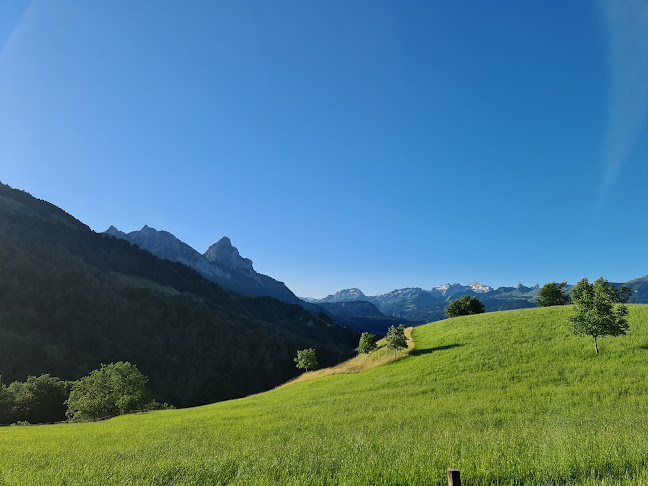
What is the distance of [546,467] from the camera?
877 cm

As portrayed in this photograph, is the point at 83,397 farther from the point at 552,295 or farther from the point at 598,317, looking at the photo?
the point at 552,295

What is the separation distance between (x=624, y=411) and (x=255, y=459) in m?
21.5

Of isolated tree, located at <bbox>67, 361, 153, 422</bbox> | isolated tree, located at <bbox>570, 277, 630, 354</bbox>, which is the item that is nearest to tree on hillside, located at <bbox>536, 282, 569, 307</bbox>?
isolated tree, located at <bbox>570, 277, 630, 354</bbox>

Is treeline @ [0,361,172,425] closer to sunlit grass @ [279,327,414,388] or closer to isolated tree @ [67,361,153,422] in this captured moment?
isolated tree @ [67,361,153,422]

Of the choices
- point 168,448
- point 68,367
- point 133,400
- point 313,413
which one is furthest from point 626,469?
point 68,367

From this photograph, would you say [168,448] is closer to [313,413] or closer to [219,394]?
[313,413]

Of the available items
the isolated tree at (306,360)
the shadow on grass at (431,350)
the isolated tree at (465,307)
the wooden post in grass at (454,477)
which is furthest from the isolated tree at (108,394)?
the isolated tree at (465,307)

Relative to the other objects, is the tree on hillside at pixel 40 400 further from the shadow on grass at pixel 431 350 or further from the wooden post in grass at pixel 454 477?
the wooden post in grass at pixel 454 477

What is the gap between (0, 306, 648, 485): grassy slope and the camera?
9.20m

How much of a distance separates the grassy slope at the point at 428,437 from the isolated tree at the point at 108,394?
54.4 m

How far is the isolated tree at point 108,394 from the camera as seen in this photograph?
68.1 metres

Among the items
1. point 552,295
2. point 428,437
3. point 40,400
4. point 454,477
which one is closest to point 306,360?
point 428,437

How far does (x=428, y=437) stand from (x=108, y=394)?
276 feet

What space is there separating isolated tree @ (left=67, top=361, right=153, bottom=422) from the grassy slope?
5439cm
